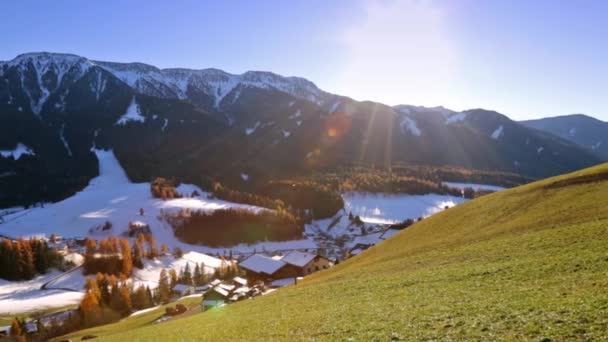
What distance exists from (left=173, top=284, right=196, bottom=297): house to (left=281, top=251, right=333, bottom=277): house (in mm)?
29081

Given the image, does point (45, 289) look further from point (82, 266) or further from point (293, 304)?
point (293, 304)

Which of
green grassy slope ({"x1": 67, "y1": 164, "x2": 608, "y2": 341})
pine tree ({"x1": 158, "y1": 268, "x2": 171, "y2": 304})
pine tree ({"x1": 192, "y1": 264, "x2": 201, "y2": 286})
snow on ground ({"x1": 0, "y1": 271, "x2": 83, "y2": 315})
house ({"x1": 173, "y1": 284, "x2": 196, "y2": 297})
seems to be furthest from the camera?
pine tree ({"x1": 192, "y1": 264, "x2": 201, "y2": 286})

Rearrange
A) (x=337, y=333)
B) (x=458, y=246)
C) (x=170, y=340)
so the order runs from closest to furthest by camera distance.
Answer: (x=337, y=333), (x=170, y=340), (x=458, y=246)

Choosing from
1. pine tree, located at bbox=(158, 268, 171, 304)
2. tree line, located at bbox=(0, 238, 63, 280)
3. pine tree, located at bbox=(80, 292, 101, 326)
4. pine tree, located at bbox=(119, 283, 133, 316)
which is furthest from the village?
pine tree, located at bbox=(119, 283, 133, 316)

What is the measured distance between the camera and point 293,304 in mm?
29031

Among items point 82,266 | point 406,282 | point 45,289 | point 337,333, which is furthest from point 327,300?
point 82,266

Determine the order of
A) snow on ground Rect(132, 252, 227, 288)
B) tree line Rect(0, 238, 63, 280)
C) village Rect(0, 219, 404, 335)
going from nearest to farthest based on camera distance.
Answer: village Rect(0, 219, 404, 335) < tree line Rect(0, 238, 63, 280) < snow on ground Rect(132, 252, 227, 288)

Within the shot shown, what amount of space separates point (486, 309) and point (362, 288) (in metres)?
13.0

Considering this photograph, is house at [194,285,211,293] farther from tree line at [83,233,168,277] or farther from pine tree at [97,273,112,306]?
tree line at [83,233,168,277]

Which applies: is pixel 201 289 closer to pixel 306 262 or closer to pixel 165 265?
pixel 306 262

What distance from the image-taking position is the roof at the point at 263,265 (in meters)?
87.9

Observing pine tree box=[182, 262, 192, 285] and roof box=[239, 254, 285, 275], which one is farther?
pine tree box=[182, 262, 192, 285]

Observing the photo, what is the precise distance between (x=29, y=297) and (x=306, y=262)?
77.4m

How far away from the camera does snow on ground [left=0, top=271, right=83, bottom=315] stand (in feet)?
302
